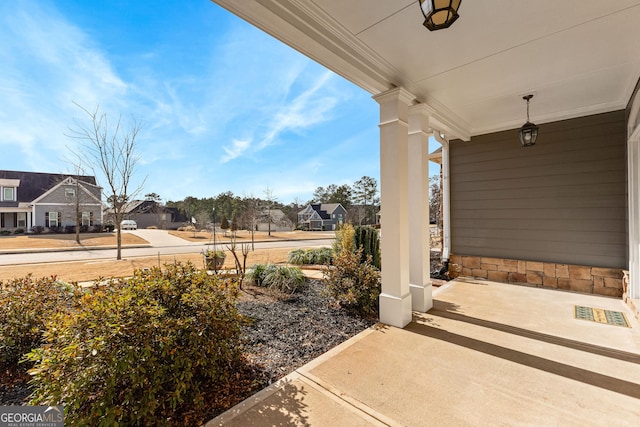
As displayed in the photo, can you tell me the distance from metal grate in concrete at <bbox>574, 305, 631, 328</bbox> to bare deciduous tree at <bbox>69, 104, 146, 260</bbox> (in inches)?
404

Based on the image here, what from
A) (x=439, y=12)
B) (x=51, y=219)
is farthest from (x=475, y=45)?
(x=51, y=219)

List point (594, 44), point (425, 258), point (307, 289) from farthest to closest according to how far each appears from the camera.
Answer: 1. point (307, 289)
2. point (425, 258)
3. point (594, 44)

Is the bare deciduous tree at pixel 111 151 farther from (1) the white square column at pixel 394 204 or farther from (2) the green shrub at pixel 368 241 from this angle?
(1) the white square column at pixel 394 204

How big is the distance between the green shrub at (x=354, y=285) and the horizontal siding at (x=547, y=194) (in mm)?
3054

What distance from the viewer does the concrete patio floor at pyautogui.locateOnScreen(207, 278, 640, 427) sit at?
1.66m

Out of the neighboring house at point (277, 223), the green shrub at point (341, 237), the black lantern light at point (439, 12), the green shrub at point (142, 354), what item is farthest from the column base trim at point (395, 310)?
the neighboring house at point (277, 223)

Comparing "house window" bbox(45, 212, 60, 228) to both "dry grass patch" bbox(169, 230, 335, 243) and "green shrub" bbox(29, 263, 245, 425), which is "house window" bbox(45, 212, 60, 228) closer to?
"dry grass patch" bbox(169, 230, 335, 243)

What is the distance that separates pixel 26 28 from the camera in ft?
10.0

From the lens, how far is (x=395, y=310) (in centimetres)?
307

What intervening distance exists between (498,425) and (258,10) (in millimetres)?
3300

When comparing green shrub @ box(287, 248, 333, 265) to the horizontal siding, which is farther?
green shrub @ box(287, 248, 333, 265)

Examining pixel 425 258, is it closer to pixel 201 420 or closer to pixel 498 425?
pixel 498 425

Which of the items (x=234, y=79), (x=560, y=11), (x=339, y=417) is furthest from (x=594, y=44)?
(x=234, y=79)

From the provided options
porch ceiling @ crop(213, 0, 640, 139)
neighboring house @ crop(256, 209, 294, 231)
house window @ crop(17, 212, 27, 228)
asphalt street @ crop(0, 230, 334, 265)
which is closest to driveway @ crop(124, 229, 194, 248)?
asphalt street @ crop(0, 230, 334, 265)
